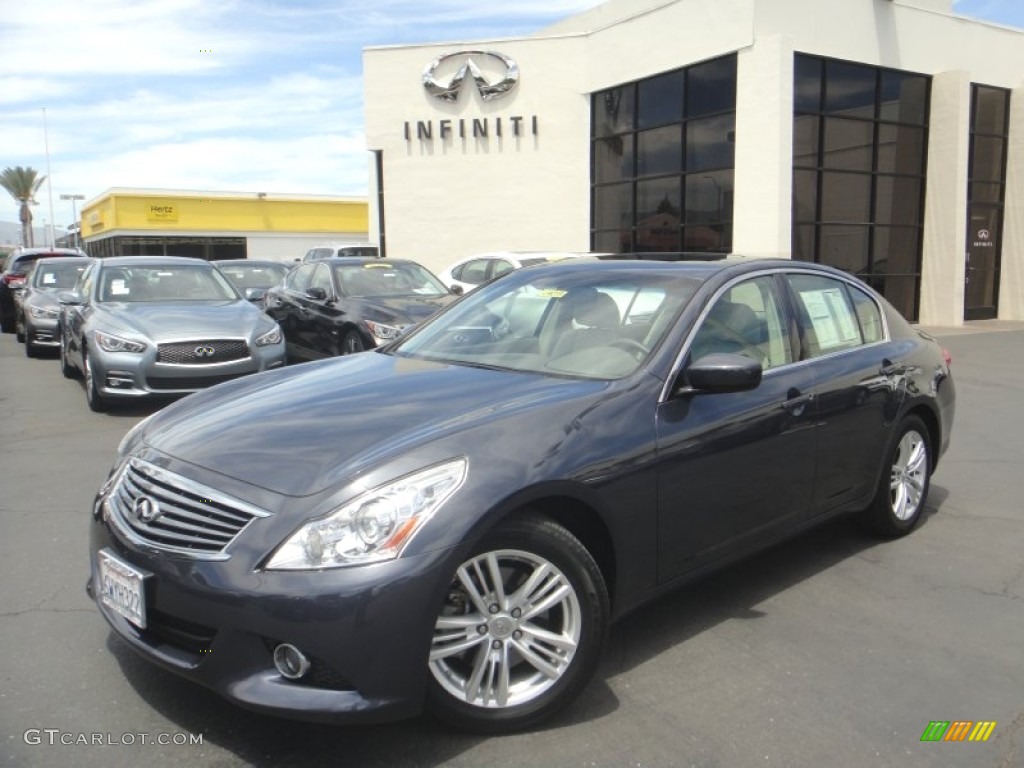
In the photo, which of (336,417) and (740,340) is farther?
(740,340)

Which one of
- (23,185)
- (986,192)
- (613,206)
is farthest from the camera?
(23,185)

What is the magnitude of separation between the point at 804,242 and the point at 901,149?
383 centimetres

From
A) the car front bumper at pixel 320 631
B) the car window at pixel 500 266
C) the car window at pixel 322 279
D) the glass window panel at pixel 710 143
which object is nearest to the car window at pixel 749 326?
the car front bumper at pixel 320 631

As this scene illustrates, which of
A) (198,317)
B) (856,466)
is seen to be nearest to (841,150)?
(198,317)

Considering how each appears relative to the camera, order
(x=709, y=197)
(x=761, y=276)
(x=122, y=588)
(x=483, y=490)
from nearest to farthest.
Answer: (x=483, y=490) < (x=122, y=588) < (x=761, y=276) < (x=709, y=197)

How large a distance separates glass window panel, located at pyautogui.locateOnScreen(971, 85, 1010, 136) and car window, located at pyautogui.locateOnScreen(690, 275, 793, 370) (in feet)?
62.7

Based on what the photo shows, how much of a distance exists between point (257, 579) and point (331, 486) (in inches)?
13.7

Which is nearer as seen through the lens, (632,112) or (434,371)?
(434,371)

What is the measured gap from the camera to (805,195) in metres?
17.1

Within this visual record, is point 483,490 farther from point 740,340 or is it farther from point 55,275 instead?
point 55,275

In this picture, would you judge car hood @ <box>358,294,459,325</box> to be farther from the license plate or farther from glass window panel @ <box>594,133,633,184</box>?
glass window panel @ <box>594,133,633,184</box>

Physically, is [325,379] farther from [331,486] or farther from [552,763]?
[552,763]

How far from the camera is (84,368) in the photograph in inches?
356

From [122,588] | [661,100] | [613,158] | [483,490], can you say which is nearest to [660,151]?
[661,100]
